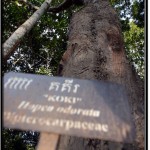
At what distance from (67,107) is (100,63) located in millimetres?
2337

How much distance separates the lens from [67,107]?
8.45 feet

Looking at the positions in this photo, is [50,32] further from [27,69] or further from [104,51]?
[104,51]

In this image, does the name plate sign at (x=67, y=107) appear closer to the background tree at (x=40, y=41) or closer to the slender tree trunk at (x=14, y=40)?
the slender tree trunk at (x=14, y=40)

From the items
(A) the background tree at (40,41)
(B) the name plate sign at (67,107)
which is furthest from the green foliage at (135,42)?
(B) the name plate sign at (67,107)

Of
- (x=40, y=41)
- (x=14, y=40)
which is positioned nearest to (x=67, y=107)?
(x=14, y=40)

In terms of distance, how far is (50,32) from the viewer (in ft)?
38.0

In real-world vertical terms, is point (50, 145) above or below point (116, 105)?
below

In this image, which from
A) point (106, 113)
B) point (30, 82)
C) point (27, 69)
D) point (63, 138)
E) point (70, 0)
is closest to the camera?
point (106, 113)

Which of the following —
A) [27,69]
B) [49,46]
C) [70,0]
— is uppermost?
→ [70,0]

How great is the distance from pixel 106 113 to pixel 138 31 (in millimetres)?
10481

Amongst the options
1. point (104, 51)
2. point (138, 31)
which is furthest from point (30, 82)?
point (138, 31)

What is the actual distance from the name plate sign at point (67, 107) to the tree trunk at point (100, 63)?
830mm

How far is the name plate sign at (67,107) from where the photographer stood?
2.38 meters

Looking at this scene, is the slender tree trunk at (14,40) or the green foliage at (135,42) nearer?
the slender tree trunk at (14,40)
